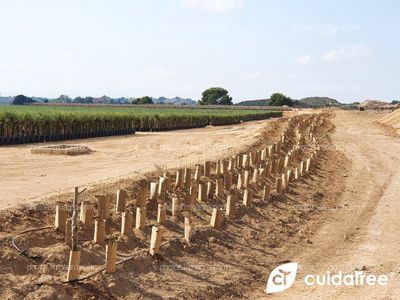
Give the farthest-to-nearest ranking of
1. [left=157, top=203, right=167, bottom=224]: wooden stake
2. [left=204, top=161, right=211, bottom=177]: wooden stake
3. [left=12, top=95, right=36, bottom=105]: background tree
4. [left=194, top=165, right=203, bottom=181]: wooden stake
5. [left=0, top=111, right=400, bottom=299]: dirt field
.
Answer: [left=12, top=95, right=36, bottom=105]: background tree < [left=204, top=161, right=211, bottom=177]: wooden stake < [left=194, top=165, right=203, bottom=181]: wooden stake < [left=157, top=203, right=167, bottom=224]: wooden stake < [left=0, top=111, right=400, bottom=299]: dirt field

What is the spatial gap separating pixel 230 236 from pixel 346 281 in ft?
7.41

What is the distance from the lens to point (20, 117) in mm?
24938

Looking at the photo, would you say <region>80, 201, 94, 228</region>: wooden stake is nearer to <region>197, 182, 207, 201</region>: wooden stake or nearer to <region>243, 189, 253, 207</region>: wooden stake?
<region>197, 182, 207, 201</region>: wooden stake

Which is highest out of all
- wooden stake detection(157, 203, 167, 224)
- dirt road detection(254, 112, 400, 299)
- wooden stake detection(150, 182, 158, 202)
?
wooden stake detection(150, 182, 158, 202)

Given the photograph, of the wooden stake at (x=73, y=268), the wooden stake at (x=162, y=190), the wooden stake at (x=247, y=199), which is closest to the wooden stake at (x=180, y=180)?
the wooden stake at (x=162, y=190)

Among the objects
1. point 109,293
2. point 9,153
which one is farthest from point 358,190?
point 9,153

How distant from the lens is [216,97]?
129 m

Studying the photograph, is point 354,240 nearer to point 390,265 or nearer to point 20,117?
point 390,265

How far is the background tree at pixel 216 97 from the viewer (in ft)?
420

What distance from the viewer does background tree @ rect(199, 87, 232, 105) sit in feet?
420

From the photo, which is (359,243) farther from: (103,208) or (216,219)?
(103,208)

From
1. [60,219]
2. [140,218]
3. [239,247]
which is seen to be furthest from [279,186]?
[60,219]

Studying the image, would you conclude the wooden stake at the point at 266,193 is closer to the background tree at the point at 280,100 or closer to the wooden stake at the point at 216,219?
the wooden stake at the point at 216,219

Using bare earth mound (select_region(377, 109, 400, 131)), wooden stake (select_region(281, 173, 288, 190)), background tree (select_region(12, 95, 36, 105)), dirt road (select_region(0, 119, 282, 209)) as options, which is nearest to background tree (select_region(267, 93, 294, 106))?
background tree (select_region(12, 95, 36, 105))
